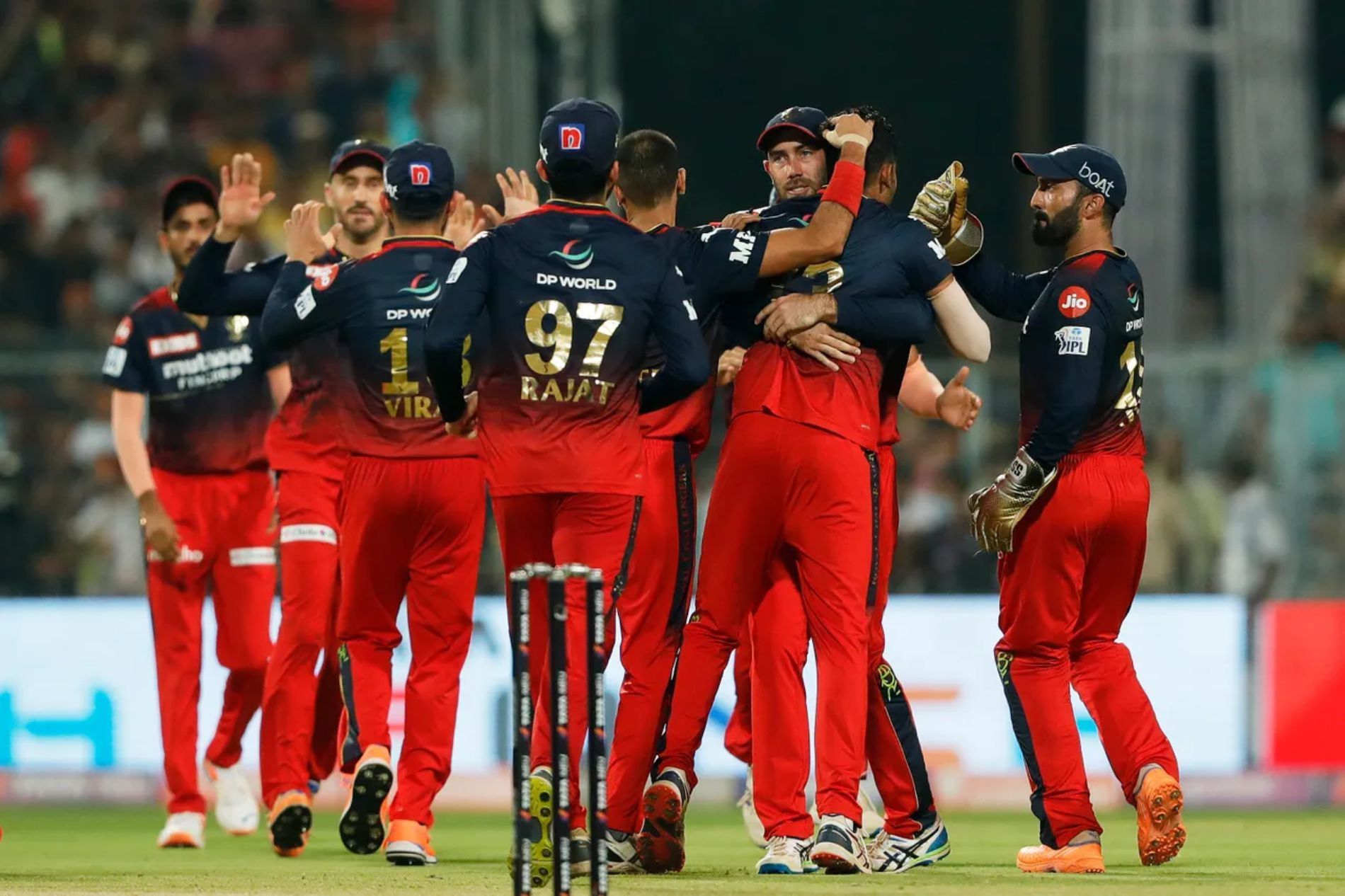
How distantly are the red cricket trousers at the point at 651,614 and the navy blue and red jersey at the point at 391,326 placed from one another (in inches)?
37.3

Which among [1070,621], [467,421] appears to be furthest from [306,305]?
[1070,621]

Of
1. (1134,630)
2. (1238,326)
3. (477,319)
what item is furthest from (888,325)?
(1238,326)

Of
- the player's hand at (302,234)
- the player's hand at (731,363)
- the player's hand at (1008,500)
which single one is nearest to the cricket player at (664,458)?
the player's hand at (731,363)

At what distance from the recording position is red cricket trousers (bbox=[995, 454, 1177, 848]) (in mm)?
9398

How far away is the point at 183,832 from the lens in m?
11.3

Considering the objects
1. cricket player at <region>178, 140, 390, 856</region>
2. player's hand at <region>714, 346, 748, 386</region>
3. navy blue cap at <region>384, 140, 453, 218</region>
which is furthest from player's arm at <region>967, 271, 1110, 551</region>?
cricket player at <region>178, 140, 390, 856</region>

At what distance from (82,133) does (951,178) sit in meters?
13.7

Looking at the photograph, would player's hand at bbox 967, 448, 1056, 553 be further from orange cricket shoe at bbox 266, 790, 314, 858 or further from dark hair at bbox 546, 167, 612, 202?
orange cricket shoe at bbox 266, 790, 314, 858

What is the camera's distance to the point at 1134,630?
1496cm

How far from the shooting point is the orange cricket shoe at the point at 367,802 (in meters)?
9.77

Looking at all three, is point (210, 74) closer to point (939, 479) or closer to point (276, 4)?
point (276, 4)

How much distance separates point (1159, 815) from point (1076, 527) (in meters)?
1.21

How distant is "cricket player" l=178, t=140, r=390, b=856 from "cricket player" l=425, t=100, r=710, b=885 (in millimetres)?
2048

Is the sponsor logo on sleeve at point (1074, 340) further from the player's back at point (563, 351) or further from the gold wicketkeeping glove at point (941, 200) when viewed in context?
the player's back at point (563, 351)
